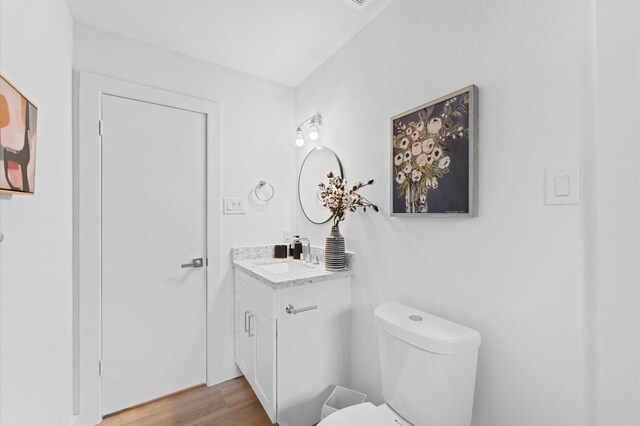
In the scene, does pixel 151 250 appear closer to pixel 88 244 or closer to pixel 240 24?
pixel 88 244

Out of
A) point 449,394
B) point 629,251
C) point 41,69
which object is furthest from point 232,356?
point 629,251

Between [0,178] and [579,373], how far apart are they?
1757mm

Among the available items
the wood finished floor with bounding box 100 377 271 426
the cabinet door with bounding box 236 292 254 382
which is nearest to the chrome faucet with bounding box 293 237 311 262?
the cabinet door with bounding box 236 292 254 382

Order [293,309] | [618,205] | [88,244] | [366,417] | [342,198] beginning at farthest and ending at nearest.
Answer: [342,198], [88,244], [293,309], [366,417], [618,205]

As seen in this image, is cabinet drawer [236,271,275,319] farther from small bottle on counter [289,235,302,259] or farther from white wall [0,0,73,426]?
white wall [0,0,73,426]

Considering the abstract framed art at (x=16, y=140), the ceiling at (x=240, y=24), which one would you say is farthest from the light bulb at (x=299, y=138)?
the abstract framed art at (x=16, y=140)

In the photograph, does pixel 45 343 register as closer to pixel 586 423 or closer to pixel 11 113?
pixel 11 113

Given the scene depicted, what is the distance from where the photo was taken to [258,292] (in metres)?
1.68

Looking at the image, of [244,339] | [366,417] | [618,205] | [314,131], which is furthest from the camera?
[314,131]

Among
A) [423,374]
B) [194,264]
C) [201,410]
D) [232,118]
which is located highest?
[232,118]

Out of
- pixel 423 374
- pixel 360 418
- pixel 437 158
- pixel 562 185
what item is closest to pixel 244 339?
pixel 360 418

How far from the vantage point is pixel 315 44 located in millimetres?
1882

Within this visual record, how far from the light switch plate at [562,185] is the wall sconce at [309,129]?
4.82 feet

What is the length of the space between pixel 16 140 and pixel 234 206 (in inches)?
53.4
